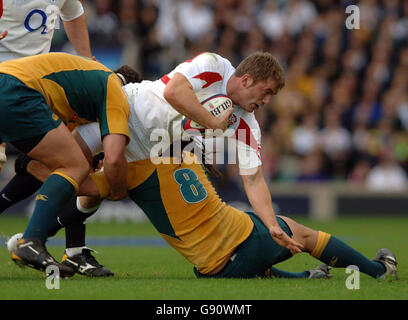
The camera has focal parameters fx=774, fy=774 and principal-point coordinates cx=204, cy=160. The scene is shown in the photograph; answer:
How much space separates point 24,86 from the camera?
4.77 meters

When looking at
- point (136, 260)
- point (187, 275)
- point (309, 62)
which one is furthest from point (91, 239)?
point (309, 62)

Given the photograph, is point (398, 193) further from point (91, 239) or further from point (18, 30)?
point (18, 30)

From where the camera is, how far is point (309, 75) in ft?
50.8

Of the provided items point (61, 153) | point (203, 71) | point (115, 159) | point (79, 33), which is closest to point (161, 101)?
point (203, 71)

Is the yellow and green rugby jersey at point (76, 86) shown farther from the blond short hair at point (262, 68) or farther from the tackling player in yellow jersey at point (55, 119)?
the blond short hair at point (262, 68)

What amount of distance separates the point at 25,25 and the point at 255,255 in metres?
2.44

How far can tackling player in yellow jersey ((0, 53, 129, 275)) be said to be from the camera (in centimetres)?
471

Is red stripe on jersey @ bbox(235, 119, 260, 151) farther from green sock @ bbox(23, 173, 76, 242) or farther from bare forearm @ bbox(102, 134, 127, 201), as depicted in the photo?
green sock @ bbox(23, 173, 76, 242)

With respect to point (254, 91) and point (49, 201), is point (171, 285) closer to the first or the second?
point (49, 201)

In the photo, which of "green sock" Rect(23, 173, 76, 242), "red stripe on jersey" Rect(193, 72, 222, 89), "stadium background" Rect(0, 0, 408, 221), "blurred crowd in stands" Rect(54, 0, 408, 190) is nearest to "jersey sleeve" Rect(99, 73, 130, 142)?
"green sock" Rect(23, 173, 76, 242)

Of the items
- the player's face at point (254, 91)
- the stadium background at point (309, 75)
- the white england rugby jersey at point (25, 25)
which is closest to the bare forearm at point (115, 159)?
the player's face at point (254, 91)

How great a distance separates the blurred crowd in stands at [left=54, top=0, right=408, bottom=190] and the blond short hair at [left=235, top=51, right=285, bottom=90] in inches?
345

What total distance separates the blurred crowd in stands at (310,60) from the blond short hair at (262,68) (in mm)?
8751
